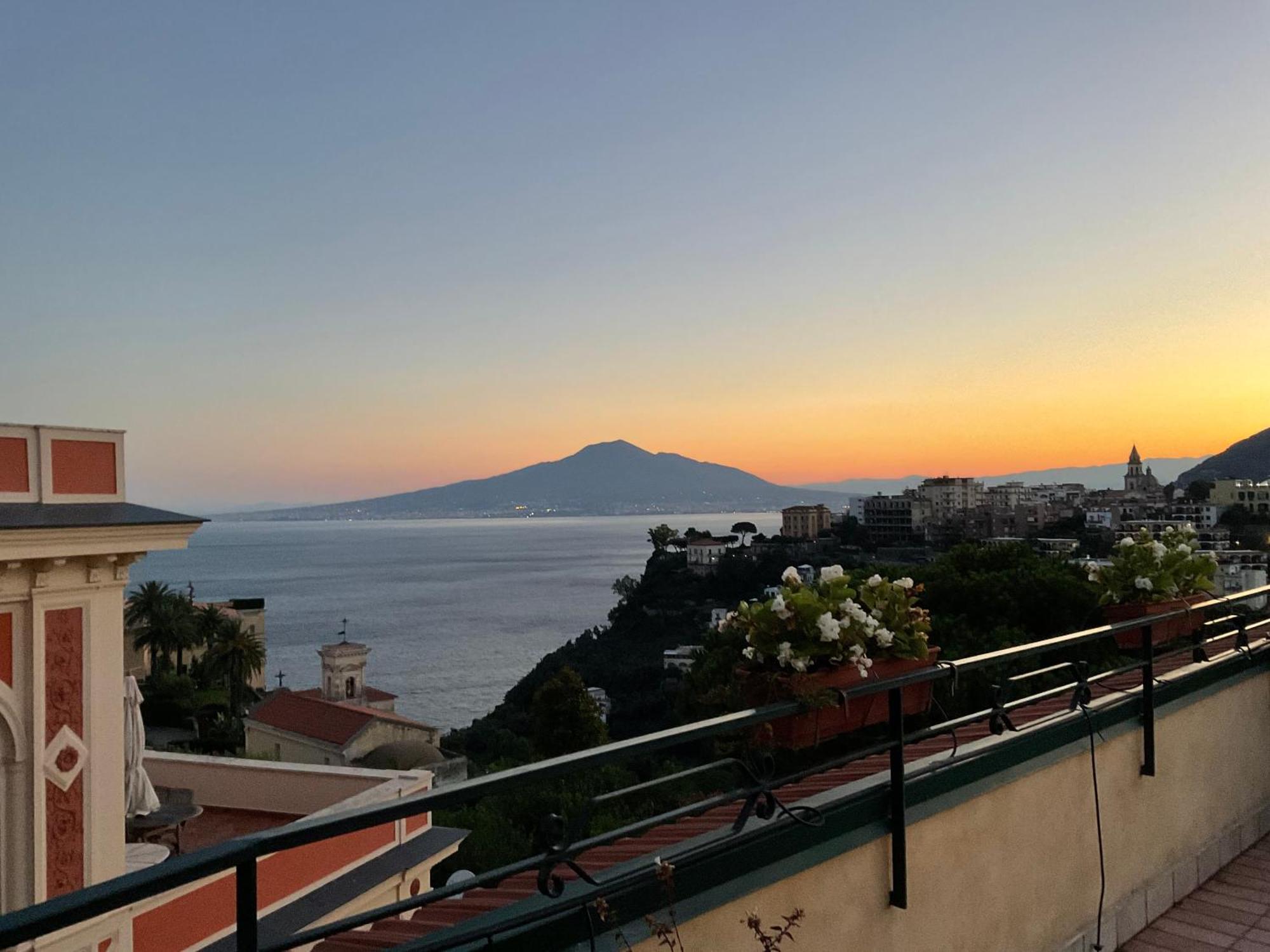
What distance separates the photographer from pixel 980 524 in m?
91.7

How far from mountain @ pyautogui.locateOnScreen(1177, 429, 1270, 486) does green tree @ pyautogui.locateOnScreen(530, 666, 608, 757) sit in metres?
53.3

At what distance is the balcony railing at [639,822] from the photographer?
1.21 meters

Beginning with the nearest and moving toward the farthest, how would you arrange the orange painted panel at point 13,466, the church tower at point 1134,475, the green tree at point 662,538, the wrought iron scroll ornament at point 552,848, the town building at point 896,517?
the wrought iron scroll ornament at point 552,848 → the orange painted panel at point 13,466 → the church tower at point 1134,475 → the town building at point 896,517 → the green tree at point 662,538

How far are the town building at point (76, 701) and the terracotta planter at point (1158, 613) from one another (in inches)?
233

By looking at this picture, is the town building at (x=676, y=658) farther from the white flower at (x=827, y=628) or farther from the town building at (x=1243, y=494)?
the white flower at (x=827, y=628)

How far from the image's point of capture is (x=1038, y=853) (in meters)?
2.93

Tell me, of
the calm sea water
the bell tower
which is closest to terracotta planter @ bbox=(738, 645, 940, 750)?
the bell tower

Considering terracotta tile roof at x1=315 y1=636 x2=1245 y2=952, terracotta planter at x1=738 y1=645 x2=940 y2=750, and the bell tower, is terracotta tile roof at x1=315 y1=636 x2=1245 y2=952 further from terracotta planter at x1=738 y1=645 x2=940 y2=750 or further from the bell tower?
the bell tower

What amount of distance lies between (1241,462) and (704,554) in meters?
45.8

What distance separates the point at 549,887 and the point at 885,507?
381 ft

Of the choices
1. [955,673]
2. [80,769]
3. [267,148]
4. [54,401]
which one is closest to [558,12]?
[80,769]

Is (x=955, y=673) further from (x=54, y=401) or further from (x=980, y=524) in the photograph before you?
(x=980, y=524)

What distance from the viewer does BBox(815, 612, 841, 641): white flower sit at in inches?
97.0

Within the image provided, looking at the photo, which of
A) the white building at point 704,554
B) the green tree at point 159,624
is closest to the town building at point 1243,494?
the white building at point 704,554
